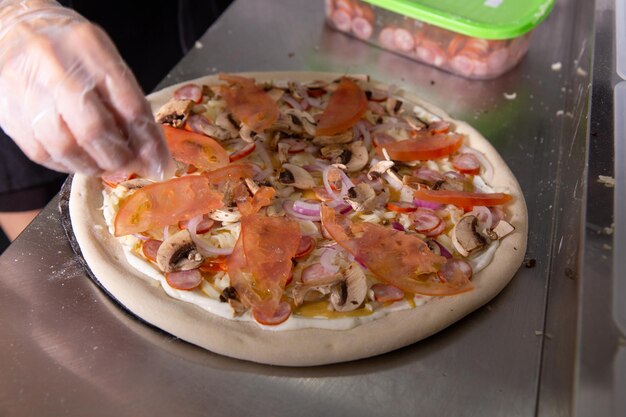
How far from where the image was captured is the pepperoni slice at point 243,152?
1.89 metres

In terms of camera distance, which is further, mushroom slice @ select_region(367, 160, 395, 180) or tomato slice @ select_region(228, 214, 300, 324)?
mushroom slice @ select_region(367, 160, 395, 180)

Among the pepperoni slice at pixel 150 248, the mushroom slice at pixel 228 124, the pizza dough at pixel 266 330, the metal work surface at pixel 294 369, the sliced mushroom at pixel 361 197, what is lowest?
the metal work surface at pixel 294 369

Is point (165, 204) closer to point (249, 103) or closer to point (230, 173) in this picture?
point (230, 173)

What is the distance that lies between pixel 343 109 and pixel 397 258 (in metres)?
0.61

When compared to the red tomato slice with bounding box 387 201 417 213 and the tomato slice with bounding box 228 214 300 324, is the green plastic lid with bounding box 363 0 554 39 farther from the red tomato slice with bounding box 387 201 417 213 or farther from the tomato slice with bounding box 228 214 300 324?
the tomato slice with bounding box 228 214 300 324

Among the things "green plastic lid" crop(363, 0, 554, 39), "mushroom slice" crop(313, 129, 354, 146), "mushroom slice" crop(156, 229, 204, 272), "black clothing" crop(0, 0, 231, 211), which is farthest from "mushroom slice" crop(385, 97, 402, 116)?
"black clothing" crop(0, 0, 231, 211)

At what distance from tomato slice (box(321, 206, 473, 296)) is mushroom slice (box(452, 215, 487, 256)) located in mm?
82

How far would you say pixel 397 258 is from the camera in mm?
1618

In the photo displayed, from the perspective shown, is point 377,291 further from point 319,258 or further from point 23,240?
point 23,240

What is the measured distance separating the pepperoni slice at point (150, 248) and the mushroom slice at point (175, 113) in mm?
414

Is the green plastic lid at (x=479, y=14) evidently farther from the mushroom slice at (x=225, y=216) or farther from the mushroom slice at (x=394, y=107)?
the mushroom slice at (x=225, y=216)

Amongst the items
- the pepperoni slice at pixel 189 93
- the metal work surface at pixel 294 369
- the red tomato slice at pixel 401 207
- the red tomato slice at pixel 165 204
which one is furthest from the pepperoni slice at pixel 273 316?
the pepperoni slice at pixel 189 93

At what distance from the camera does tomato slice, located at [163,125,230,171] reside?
72.2 inches

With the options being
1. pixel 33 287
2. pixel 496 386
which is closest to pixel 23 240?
pixel 33 287
